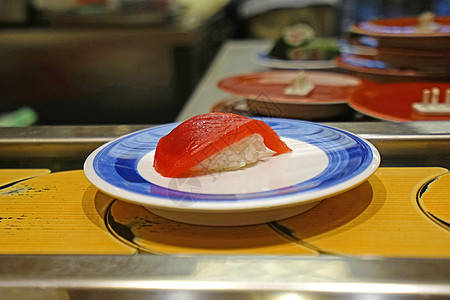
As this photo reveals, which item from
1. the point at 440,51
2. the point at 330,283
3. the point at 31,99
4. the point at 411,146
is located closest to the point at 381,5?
the point at 31,99

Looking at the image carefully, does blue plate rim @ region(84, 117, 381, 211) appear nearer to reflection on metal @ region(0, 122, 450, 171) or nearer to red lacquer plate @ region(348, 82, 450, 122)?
reflection on metal @ region(0, 122, 450, 171)

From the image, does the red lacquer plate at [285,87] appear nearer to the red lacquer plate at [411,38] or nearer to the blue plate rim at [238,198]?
the red lacquer plate at [411,38]

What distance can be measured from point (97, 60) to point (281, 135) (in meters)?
2.22

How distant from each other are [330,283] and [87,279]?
209 mm

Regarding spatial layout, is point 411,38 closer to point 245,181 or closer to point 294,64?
point 294,64

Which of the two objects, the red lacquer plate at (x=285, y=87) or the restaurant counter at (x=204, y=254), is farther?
the red lacquer plate at (x=285, y=87)

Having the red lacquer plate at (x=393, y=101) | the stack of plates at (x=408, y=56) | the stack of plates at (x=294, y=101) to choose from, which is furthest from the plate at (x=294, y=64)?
the red lacquer plate at (x=393, y=101)

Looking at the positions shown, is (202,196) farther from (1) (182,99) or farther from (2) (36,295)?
(1) (182,99)

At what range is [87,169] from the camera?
570 mm

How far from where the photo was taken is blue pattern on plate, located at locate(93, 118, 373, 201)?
50 cm

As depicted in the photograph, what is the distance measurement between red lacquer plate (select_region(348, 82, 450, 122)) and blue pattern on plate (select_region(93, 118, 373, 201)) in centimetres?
28

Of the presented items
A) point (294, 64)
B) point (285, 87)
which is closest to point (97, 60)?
point (294, 64)

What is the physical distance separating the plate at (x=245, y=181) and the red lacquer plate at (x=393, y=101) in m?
0.31

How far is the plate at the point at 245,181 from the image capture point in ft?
1.57
